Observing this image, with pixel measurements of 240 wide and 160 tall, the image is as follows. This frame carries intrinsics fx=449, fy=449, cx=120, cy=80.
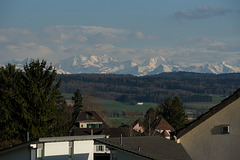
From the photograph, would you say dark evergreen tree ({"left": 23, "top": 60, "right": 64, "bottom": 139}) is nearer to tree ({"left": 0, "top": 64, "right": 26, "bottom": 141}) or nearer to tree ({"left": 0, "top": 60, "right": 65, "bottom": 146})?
tree ({"left": 0, "top": 60, "right": 65, "bottom": 146})

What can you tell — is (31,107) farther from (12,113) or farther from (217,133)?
(217,133)

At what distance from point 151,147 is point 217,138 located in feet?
14.3

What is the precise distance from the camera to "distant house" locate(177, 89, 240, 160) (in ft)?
62.9

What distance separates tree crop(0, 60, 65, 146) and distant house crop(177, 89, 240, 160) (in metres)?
24.2

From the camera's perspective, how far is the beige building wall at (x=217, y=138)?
1917 centimetres

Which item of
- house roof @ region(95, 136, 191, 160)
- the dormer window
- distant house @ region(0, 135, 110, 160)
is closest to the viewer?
the dormer window

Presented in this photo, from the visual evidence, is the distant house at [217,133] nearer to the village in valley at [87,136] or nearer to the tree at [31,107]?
the village in valley at [87,136]

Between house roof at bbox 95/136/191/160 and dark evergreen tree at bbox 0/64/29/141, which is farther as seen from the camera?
dark evergreen tree at bbox 0/64/29/141

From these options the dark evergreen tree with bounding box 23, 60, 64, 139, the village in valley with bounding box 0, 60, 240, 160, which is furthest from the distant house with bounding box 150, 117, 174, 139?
the dark evergreen tree with bounding box 23, 60, 64, 139

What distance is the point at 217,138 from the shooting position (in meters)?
19.5

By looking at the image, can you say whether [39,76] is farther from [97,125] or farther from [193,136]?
[97,125]

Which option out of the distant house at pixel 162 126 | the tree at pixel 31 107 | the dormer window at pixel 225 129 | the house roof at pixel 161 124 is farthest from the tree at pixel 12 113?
the house roof at pixel 161 124

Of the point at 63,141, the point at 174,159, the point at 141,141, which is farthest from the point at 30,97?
the point at 174,159

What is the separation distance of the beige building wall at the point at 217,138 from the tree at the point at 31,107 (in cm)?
2427
